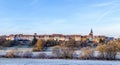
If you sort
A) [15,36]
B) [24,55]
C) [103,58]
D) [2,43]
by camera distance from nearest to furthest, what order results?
[103,58], [24,55], [2,43], [15,36]

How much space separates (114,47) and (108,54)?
9.17 feet

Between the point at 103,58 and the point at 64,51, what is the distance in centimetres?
762

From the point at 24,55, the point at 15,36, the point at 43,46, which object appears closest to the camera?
the point at 24,55

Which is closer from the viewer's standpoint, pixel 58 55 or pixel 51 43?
pixel 58 55

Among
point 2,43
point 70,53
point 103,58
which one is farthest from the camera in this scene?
point 2,43

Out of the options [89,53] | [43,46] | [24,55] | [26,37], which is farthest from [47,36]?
[89,53]

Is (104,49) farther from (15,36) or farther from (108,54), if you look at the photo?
(15,36)

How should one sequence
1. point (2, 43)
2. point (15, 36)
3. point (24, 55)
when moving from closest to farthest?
point (24, 55) → point (2, 43) → point (15, 36)

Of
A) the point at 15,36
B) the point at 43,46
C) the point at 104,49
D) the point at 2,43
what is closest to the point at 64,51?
the point at 104,49

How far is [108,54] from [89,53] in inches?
138

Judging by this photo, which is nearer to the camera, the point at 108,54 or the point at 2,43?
the point at 108,54

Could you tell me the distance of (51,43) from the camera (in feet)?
360

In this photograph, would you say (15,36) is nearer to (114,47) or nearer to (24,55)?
(24,55)

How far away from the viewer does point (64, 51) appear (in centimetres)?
7100
